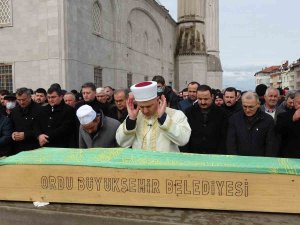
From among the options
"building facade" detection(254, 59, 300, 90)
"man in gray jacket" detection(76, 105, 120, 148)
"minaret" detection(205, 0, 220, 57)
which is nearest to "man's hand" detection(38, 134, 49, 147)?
"man in gray jacket" detection(76, 105, 120, 148)

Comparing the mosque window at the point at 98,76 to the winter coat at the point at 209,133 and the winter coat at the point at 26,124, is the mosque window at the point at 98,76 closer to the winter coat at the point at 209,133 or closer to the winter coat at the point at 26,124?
the winter coat at the point at 26,124

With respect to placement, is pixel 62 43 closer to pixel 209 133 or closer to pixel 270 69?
pixel 209 133

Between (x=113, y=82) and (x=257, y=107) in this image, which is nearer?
(x=257, y=107)

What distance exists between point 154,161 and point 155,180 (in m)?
0.15

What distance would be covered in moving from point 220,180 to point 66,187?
1.08m

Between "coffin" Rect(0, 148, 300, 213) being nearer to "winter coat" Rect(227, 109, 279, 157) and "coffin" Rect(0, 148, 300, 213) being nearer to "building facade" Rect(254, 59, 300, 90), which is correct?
"winter coat" Rect(227, 109, 279, 157)

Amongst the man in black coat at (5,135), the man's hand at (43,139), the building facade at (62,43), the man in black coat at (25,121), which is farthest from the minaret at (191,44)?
the man's hand at (43,139)

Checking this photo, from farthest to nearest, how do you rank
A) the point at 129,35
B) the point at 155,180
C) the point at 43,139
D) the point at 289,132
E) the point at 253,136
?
the point at 129,35
the point at 43,139
the point at 253,136
the point at 289,132
the point at 155,180

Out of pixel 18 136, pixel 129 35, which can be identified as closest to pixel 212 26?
→ pixel 129 35

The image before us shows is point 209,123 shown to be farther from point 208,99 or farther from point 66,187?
point 66,187

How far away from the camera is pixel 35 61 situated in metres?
15.6

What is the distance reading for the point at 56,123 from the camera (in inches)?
203

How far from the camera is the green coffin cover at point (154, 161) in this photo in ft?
7.55

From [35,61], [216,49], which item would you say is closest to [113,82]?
[35,61]
